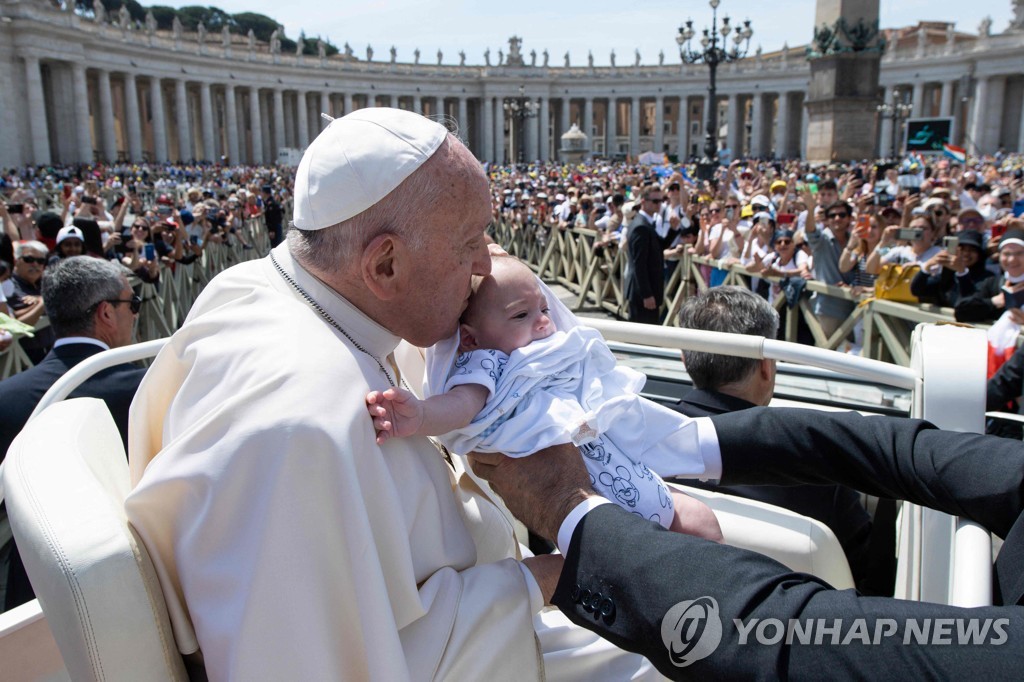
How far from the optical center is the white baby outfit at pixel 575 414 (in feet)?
4.95

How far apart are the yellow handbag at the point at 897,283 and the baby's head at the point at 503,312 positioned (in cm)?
475

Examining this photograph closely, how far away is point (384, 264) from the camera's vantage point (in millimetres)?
1451

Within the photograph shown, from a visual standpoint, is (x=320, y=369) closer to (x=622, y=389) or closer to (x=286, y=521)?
(x=286, y=521)

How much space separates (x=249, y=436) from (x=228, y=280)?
518 millimetres

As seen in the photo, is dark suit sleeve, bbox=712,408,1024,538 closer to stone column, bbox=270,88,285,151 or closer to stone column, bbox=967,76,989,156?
stone column, bbox=967,76,989,156

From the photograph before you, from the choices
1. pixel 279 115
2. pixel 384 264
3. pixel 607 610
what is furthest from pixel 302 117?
pixel 607 610

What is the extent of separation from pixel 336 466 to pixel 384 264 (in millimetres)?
421

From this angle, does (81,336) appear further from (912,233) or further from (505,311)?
(912,233)

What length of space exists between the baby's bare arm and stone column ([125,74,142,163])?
58.5 meters

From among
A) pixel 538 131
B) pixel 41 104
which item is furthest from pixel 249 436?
pixel 538 131

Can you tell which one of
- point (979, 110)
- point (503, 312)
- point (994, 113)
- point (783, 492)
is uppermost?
point (979, 110)

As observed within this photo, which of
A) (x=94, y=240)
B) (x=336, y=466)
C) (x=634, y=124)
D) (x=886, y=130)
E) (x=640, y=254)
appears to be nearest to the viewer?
(x=336, y=466)

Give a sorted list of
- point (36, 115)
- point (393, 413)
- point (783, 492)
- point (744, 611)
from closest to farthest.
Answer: point (744, 611)
point (393, 413)
point (783, 492)
point (36, 115)

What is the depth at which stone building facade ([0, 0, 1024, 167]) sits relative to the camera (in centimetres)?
4512
